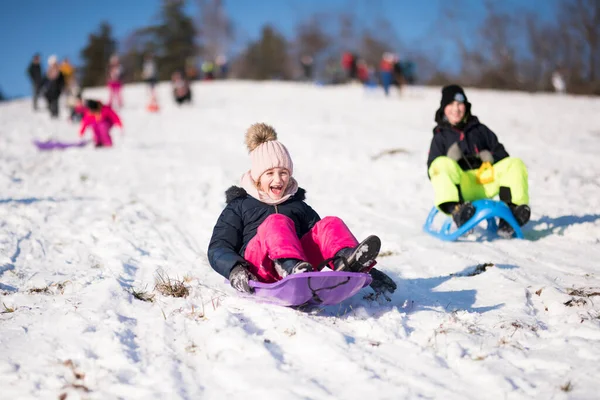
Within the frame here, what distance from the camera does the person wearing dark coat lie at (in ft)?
14.6

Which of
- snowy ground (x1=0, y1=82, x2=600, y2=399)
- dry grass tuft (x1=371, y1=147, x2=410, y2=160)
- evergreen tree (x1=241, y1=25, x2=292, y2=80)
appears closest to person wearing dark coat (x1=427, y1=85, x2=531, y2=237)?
snowy ground (x1=0, y1=82, x2=600, y2=399)

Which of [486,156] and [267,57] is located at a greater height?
[267,57]

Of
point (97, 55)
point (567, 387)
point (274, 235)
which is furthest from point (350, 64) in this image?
point (97, 55)

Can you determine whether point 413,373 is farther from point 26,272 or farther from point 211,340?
point 26,272

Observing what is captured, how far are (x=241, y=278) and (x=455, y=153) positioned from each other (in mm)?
2625

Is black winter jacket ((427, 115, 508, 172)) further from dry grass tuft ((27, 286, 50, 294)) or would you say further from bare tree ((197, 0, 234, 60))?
bare tree ((197, 0, 234, 60))

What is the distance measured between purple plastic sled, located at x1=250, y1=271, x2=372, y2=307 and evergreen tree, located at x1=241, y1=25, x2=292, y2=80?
4755 centimetres

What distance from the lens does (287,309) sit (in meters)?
2.88

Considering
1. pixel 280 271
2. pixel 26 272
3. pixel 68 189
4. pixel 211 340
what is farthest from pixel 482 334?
pixel 68 189

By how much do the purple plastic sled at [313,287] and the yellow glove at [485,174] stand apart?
7.81 ft

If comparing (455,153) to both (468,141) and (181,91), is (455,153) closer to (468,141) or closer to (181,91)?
(468,141)

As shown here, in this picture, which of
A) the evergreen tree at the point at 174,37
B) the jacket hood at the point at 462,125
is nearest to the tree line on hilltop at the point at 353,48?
the evergreen tree at the point at 174,37

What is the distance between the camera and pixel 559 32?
105 ft

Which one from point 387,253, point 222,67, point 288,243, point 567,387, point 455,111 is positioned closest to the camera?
point 567,387
